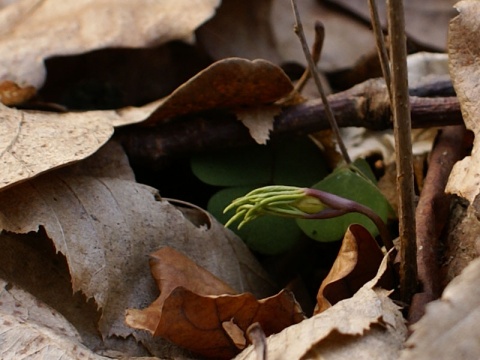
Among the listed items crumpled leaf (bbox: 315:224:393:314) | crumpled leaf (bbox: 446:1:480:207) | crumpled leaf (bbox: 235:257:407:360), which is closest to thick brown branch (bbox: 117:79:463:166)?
crumpled leaf (bbox: 446:1:480:207)

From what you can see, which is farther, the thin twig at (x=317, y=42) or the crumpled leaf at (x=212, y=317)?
the thin twig at (x=317, y=42)

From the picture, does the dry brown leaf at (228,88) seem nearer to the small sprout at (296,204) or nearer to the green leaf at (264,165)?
the green leaf at (264,165)

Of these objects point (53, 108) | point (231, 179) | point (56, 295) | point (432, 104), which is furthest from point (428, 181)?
point (53, 108)

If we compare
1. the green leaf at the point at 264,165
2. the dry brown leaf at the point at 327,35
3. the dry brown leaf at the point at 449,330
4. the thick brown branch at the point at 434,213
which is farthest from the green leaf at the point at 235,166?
the dry brown leaf at the point at 449,330

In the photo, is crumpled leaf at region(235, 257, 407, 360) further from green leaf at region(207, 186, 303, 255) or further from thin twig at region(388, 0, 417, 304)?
green leaf at region(207, 186, 303, 255)

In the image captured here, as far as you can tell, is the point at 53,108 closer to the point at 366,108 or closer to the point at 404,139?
the point at 366,108
